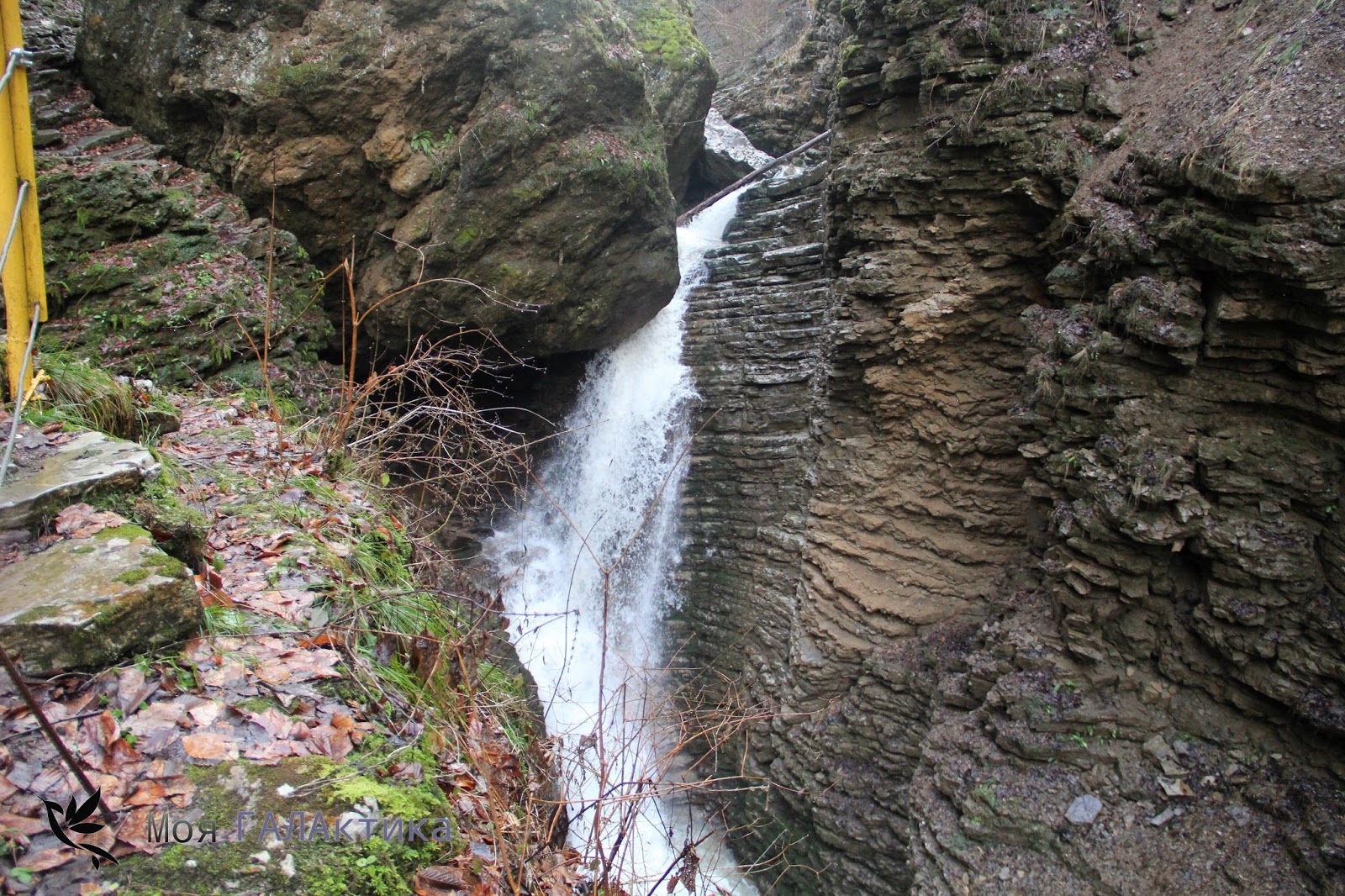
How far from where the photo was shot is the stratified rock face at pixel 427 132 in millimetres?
7719

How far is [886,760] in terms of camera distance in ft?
20.9

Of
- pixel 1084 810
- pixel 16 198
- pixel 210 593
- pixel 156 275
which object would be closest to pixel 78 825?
pixel 210 593

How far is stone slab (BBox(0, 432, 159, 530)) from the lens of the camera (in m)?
2.49

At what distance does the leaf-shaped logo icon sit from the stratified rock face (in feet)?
22.7

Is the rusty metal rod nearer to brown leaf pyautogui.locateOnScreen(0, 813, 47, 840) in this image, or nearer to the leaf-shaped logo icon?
the leaf-shaped logo icon

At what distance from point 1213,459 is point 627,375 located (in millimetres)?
7126

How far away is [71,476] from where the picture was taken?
274 cm

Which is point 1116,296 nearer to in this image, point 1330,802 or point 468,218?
point 1330,802

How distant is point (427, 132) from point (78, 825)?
8146mm

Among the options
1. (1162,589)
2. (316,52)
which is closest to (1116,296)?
(1162,589)

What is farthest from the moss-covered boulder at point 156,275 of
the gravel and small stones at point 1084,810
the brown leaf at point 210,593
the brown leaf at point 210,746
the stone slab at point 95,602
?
the gravel and small stones at point 1084,810

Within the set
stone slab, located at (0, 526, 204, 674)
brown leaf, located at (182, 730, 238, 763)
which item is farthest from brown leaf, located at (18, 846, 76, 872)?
stone slab, located at (0, 526, 204, 674)

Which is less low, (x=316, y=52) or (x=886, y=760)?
(x=316, y=52)

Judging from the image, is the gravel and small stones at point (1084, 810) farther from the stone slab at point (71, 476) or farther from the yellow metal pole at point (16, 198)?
the yellow metal pole at point (16, 198)
